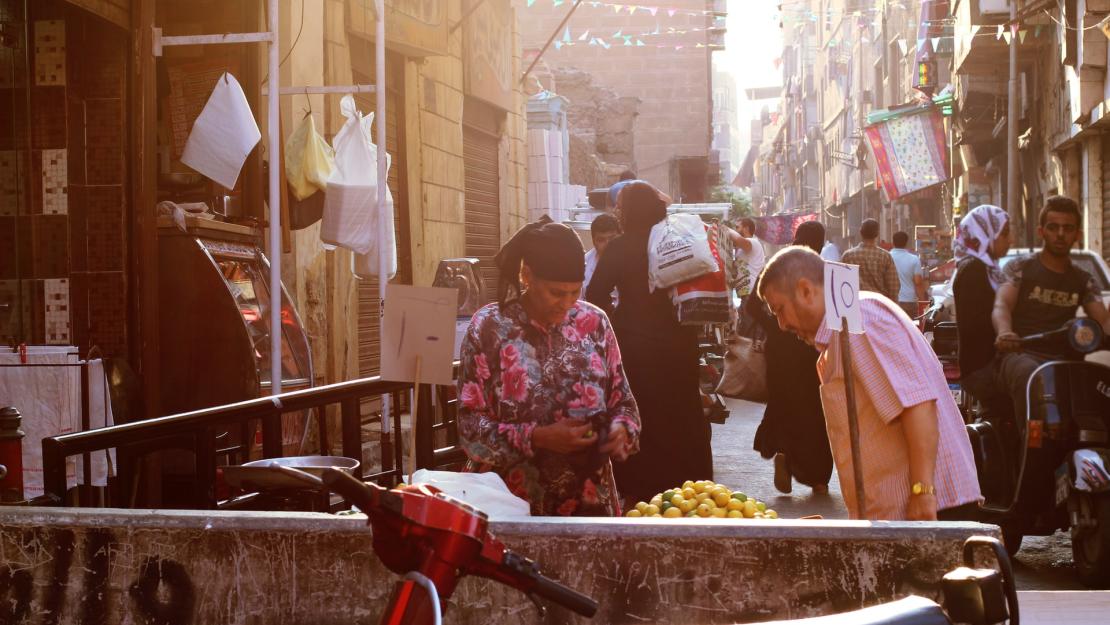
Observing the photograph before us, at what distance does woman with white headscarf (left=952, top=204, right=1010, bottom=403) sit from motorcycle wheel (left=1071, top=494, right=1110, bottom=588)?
3.45 feet

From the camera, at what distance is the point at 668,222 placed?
6.60 m

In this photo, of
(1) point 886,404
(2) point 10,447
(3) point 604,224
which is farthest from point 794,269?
(3) point 604,224

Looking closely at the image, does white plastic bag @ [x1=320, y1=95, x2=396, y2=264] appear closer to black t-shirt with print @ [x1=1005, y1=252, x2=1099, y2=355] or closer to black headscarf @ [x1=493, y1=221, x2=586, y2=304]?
black t-shirt with print @ [x1=1005, y1=252, x2=1099, y2=355]

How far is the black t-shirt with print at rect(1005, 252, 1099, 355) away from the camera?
281 inches

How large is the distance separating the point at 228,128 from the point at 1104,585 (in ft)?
17.0

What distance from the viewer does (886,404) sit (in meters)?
3.93

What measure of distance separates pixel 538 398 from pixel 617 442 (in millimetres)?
288

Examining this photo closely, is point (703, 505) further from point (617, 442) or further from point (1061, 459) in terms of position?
point (1061, 459)

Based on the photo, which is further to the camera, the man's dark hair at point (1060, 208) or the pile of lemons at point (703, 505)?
the man's dark hair at point (1060, 208)

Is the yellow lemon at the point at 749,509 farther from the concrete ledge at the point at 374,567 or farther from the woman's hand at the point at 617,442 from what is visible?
the concrete ledge at the point at 374,567

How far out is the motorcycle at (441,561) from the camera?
5.79ft

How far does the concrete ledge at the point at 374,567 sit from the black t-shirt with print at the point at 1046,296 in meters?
4.57

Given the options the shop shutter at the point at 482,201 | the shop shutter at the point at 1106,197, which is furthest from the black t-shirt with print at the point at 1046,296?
the shop shutter at the point at 1106,197

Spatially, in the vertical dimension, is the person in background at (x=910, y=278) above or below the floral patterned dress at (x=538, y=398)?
above
